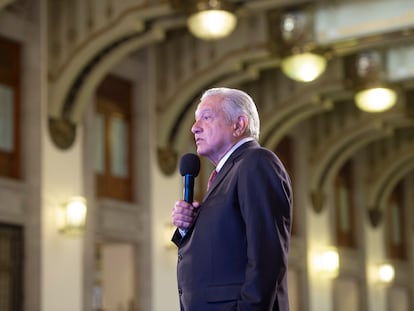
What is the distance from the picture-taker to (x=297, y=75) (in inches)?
516

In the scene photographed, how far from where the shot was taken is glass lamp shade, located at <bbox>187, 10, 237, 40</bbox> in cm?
1122

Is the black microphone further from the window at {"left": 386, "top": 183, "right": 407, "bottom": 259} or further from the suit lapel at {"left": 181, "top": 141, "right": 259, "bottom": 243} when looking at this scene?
the window at {"left": 386, "top": 183, "right": 407, "bottom": 259}

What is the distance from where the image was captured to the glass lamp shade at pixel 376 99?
14.8 metres

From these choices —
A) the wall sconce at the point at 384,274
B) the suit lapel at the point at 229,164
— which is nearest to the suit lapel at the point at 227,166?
the suit lapel at the point at 229,164

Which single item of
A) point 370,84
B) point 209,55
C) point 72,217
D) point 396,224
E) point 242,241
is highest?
point 209,55

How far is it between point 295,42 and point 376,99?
2.03 meters

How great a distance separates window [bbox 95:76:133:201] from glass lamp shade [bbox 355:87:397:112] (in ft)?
A: 11.6

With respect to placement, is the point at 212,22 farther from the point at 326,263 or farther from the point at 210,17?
the point at 326,263

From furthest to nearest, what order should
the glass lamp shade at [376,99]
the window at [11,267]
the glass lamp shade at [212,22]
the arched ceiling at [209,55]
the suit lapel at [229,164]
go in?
1. the glass lamp shade at [376,99]
2. the arched ceiling at [209,55]
3. the window at [11,267]
4. the glass lamp shade at [212,22]
5. the suit lapel at [229,164]

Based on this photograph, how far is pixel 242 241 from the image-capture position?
118 inches

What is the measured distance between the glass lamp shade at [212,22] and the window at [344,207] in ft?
33.7

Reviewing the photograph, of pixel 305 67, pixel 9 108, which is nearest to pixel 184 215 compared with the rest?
pixel 9 108

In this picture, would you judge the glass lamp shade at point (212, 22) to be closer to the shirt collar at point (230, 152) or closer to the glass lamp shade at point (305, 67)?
the glass lamp shade at point (305, 67)

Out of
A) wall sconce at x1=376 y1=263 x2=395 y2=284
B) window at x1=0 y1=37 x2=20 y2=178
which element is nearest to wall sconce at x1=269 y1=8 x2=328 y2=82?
window at x1=0 y1=37 x2=20 y2=178
